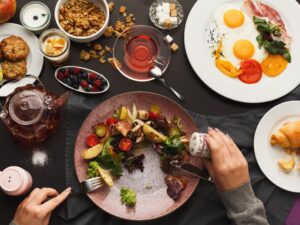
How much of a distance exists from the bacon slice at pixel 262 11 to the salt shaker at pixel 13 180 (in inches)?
40.6

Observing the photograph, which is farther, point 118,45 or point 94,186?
point 118,45

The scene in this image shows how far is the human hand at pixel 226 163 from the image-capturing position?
146 centimetres

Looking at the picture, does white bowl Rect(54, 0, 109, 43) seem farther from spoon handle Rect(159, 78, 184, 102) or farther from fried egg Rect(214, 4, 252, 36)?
fried egg Rect(214, 4, 252, 36)

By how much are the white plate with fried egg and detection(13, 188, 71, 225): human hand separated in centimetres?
68

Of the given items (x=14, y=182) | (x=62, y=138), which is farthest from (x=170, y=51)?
(x=14, y=182)

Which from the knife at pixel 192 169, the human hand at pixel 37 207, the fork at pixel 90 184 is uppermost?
the knife at pixel 192 169

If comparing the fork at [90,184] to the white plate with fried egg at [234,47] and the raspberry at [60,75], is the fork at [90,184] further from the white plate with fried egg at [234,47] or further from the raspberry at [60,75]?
the white plate with fried egg at [234,47]

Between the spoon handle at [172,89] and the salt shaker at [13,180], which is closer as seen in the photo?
the salt shaker at [13,180]

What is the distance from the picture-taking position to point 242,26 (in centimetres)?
167

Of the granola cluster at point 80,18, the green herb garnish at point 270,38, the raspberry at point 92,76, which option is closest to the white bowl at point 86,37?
the granola cluster at point 80,18

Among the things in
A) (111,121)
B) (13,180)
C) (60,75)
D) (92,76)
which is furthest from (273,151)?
(13,180)

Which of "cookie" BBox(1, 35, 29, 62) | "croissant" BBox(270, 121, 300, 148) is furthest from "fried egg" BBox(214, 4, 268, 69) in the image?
"cookie" BBox(1, 35, 29, 62)

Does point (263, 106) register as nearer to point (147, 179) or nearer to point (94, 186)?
point (147, 179)

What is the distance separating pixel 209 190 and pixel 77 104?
570 mm
